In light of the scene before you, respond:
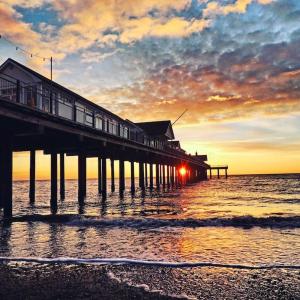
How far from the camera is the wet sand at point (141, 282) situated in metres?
4.91

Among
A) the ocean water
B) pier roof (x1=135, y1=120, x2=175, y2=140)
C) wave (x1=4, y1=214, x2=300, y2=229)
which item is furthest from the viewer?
pier roof (x1=135, y1=120, x2=175, y2=140)

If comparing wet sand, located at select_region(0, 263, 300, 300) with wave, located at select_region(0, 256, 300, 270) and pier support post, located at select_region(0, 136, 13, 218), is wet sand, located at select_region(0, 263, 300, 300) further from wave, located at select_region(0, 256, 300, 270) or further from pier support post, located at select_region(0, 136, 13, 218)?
pier support post, located at select_region(0, 136, 13, 218)

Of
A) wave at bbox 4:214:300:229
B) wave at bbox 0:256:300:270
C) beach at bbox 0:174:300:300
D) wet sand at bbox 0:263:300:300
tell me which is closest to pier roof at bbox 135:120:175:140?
wave at bbox 4:214:300:229

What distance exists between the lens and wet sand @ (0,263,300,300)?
4.91m

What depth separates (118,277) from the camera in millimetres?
5895

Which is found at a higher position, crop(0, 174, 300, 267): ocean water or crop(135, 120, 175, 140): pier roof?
crop(135, 120, 175, 140): pier roof

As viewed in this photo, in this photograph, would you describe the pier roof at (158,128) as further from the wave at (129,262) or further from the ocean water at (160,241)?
the wave at (129,262)

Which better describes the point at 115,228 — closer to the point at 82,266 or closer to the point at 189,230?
the point at 189,230

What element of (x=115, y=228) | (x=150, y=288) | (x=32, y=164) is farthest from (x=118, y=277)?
(x=32, y=164)

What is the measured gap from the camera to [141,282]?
18.2 feet

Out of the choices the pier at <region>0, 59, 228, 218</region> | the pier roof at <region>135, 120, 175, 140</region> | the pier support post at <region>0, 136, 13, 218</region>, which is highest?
the pier roof at <region>135, 120, 175, 140</region>

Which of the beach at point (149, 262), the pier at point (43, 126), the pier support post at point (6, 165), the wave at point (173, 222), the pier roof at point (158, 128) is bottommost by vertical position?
the wave at point (173, 222)

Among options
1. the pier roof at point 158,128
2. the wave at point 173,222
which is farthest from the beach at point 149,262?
the pier roof at point 158,128

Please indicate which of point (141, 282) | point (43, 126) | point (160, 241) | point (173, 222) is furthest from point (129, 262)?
point (43, 126)
